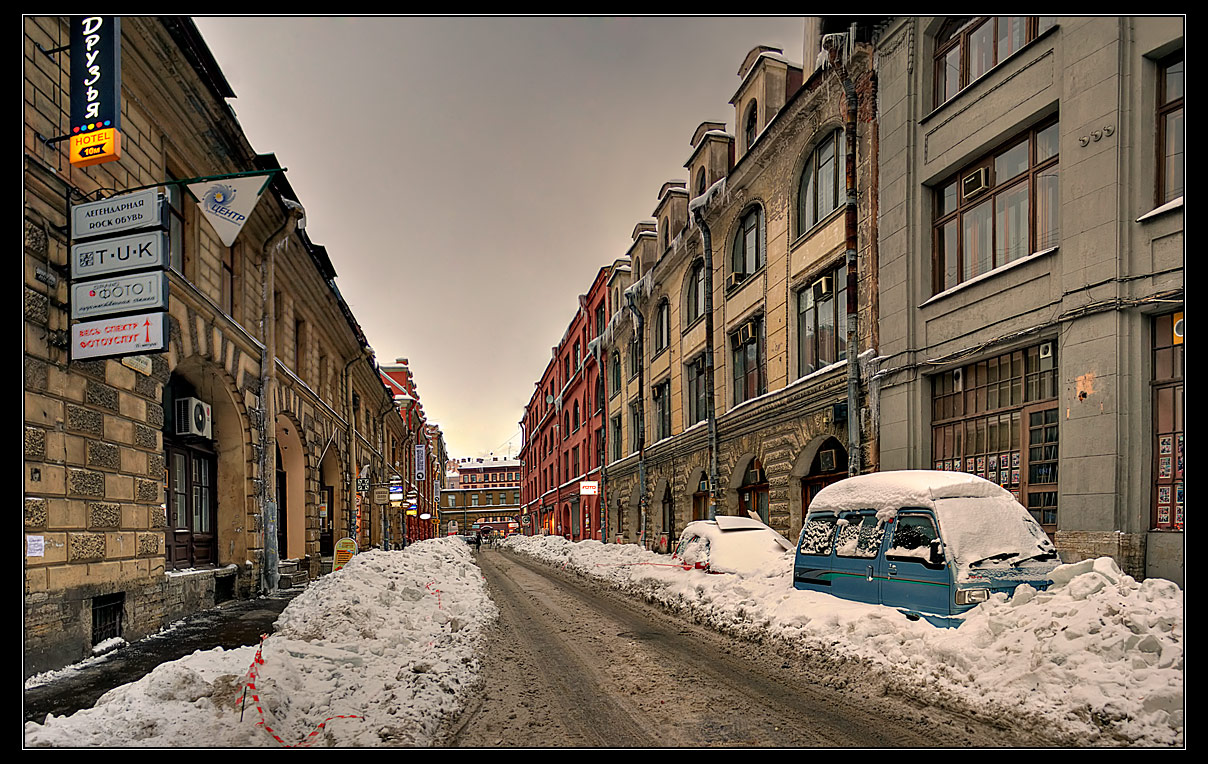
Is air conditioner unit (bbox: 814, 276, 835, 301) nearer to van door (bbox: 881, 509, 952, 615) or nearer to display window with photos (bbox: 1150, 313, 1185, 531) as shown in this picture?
display window with photos (bbox: 1150, 313, 1185, 531)

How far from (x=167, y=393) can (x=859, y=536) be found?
37.4ft

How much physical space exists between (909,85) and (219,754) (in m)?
14.1

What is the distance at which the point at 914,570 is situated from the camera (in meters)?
8.84

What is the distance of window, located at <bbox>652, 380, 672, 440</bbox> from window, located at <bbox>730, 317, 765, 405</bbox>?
6.63 m

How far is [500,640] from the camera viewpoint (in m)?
10.3

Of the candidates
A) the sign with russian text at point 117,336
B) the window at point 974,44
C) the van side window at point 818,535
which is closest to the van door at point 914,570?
the van side window at point 818,535

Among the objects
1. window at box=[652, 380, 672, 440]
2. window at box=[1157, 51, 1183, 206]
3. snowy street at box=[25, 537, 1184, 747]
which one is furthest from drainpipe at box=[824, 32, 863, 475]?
window at box=[652, 380, 672, 440]

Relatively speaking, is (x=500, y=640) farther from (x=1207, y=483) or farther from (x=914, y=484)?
(x=1207, y=483)

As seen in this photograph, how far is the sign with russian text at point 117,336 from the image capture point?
8789mm

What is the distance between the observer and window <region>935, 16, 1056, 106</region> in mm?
11797

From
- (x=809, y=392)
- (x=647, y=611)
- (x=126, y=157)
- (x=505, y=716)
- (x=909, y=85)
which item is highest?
(x=909, y=85)

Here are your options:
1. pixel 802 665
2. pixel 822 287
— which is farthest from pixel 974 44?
pixel 802 665

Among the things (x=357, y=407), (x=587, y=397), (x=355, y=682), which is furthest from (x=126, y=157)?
(x=587, y=397)

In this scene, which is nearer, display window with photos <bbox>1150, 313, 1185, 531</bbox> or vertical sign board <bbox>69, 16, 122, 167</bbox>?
vertical sign board <bbox>69, 16, 122, 167</bbox>
